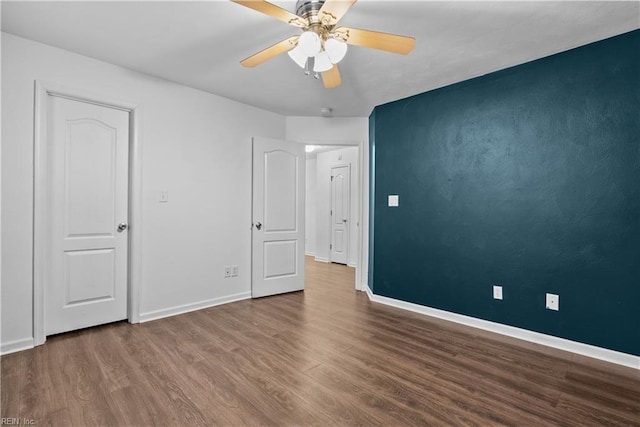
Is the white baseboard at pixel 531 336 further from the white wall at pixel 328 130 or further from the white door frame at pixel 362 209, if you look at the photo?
the white wall at pixel 328 130

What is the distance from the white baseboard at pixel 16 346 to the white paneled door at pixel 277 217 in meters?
2.13

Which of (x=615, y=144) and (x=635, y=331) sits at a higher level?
(x=615, y=144)

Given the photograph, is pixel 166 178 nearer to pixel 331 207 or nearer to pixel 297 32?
pixel 297 32

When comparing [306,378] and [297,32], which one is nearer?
[306,378]

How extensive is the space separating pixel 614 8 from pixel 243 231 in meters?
3.85

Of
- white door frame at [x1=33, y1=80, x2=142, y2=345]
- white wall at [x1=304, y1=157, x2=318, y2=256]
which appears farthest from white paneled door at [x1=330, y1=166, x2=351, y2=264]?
white door frame at [x1=33, y1=80, x2=142, y2=345]

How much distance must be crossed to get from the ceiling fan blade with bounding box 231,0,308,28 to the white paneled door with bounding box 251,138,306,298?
2.31 metres

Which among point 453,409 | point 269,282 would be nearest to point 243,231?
point 269,282

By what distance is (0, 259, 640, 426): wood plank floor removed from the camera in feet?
5.80

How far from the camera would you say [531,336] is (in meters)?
2.80

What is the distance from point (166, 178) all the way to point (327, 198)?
4.22 metres

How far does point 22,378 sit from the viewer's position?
208 cm

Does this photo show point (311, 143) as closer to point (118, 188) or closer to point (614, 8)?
point (118, 188)

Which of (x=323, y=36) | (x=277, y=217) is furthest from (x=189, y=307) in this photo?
(x=323, y=36)
